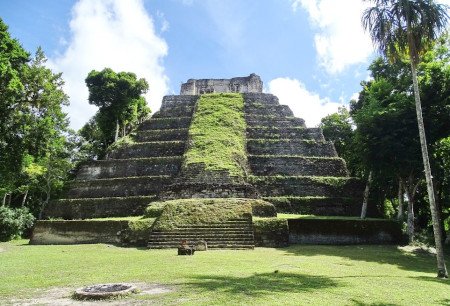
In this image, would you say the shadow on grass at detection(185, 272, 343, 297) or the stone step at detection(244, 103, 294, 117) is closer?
the shadow on grass at detection(185, 272, 343, 297)

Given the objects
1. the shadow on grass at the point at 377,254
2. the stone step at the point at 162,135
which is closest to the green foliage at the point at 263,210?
the shadow on grass at the point at 377,254

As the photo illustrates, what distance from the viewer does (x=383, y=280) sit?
27.0ft

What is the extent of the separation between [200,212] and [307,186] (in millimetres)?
7691

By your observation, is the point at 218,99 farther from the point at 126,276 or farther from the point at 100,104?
the point at 126,276

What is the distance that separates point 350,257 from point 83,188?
53.7 feet

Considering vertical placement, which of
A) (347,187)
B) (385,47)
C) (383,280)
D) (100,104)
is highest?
(100,104)

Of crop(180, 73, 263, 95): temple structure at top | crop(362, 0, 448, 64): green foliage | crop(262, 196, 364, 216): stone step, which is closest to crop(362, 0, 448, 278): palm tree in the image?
crop(362, 0, 448, 64): green foliage

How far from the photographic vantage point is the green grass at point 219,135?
72.5ft

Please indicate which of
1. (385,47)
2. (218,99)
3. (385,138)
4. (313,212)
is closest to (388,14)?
(385,47)

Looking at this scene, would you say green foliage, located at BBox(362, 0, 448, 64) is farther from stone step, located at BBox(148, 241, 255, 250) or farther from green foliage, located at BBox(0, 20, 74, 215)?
green foliage, located at BBox(0, 20, 74, 215)

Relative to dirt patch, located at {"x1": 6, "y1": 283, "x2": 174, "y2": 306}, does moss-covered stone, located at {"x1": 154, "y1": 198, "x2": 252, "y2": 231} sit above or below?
above

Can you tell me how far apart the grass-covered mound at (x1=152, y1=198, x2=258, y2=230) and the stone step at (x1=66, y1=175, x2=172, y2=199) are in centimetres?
466

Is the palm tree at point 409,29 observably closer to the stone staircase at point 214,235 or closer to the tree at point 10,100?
the stone staircase at point 214,235

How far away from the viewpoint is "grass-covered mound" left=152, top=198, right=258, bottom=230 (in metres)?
16.1
